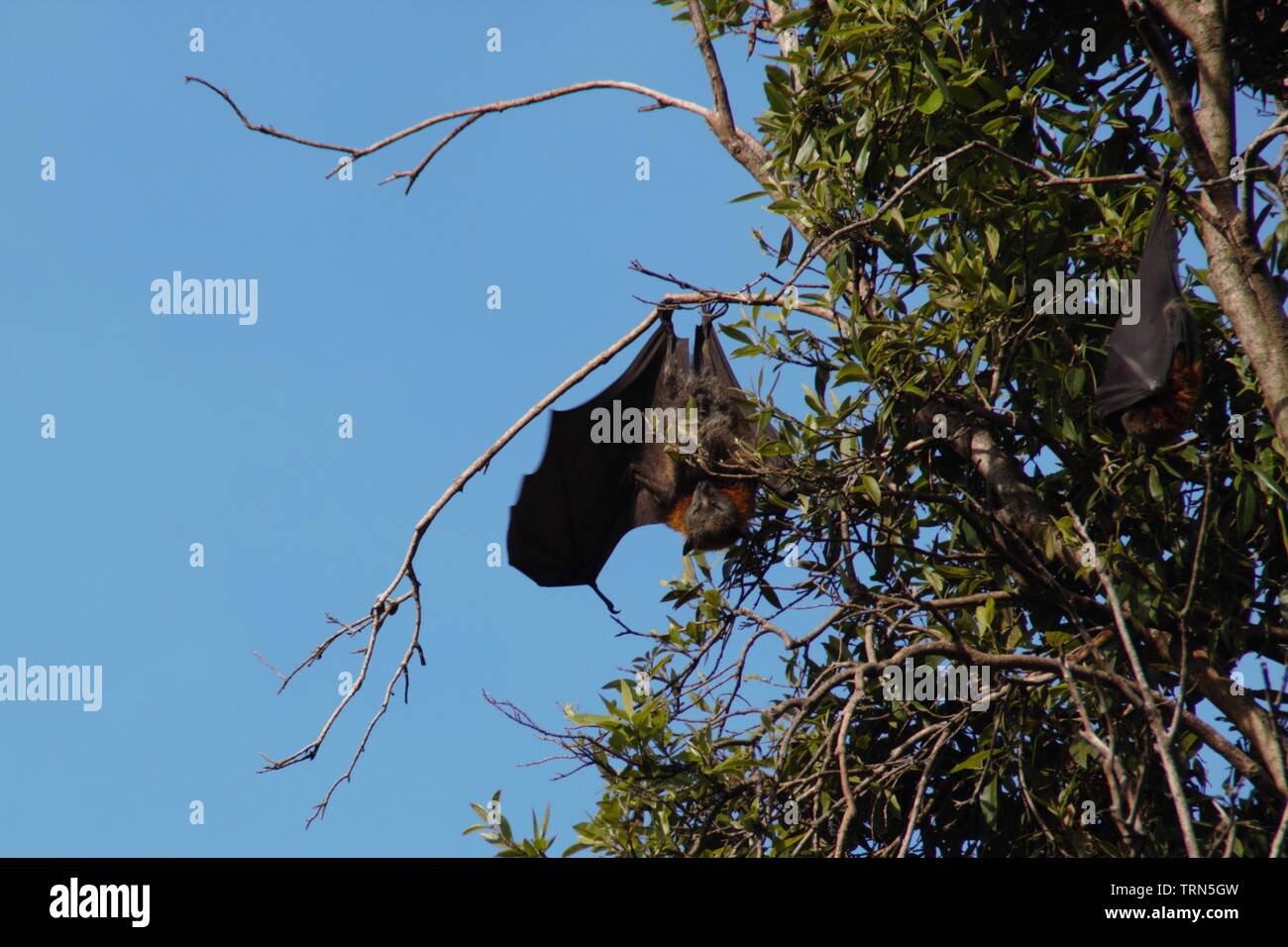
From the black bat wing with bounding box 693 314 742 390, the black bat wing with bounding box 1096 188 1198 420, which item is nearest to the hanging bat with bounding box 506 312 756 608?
the black bat wing with bounding box 693 314 742 390

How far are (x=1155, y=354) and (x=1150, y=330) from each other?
274 mm

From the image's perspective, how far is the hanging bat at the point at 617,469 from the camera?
985 cm

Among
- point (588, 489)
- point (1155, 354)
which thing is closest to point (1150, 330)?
point (1155, 354)

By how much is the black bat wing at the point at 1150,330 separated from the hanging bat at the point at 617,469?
296 cm

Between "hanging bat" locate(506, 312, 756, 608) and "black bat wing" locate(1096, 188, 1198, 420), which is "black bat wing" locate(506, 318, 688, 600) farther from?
"black bat wing" locate(1096, 188, 1198, 420)

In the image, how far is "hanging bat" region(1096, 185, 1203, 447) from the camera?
695cm

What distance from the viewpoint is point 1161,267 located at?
23.4 ft

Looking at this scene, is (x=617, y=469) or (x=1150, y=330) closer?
(x=1150, y=330)

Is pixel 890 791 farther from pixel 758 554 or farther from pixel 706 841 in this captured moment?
pixel 758 554

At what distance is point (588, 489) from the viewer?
10.2 metres

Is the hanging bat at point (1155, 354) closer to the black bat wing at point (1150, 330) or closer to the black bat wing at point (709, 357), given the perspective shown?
the black bat wing at point (1150, 330)

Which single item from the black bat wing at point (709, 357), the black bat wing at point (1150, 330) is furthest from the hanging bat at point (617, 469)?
the black bat wing at point (1150, 330)

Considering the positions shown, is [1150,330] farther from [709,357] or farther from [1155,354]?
[709,357]

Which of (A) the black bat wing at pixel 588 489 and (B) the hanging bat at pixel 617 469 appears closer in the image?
(B) the hanging bat at pixel 617 469
